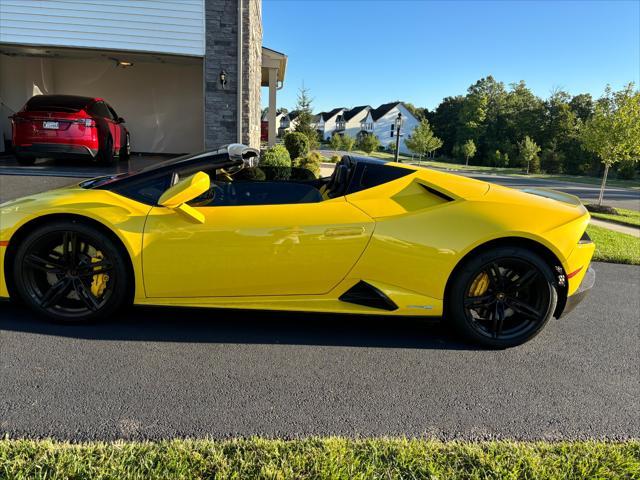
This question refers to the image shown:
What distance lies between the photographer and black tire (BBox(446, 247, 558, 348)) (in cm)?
277

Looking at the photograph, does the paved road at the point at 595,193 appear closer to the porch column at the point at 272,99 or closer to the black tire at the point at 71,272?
the porch column at the point at 272,99

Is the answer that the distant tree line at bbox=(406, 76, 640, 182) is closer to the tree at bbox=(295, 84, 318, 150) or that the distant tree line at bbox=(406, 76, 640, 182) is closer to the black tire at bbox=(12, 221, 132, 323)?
the tree at bbox=(295, 84, 318, 150)

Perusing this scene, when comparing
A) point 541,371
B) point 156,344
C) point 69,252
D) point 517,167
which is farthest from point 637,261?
point 517,167

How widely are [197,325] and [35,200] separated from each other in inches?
52.3

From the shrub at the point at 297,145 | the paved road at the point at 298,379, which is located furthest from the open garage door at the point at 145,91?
the paved road at the point at 298,379

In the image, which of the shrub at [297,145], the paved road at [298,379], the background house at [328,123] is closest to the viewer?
the paved road at [298,379]

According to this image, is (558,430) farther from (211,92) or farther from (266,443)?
(211,92)

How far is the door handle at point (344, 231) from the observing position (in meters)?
2.69

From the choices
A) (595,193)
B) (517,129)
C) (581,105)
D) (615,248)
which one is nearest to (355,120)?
(517,129)

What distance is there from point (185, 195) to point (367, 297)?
1.28 meters

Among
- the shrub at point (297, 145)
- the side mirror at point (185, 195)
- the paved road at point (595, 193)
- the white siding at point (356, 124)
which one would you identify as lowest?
the paved road at point (595, 193)

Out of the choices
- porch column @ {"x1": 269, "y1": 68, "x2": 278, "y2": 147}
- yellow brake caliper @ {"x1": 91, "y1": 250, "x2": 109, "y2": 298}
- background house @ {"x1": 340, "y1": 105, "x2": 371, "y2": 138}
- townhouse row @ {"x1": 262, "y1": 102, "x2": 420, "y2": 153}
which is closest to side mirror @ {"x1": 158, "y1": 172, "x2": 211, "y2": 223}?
yellow brake caliper @ {"x1": 91, "y1": 250, "x2": 109, "y2": 298}

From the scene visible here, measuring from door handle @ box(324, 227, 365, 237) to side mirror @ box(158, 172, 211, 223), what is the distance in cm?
79

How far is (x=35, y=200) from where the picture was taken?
112 inches
